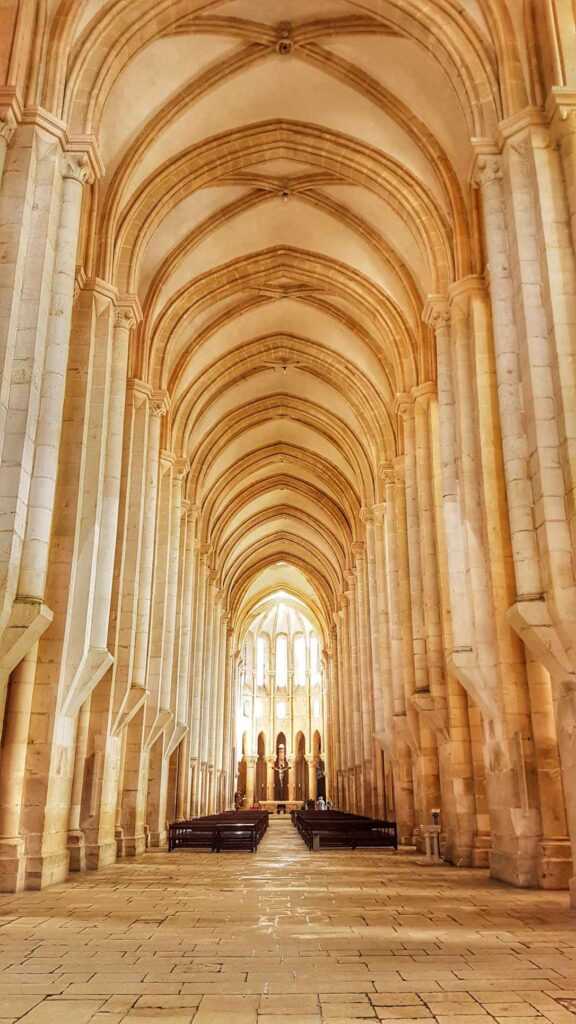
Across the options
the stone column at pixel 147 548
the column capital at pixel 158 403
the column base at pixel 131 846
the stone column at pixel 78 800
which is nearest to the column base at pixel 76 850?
the stone column at pixel 78 800

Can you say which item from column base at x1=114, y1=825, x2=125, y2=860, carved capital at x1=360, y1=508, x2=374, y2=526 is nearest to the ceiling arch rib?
carved capital at x1=360, y1=508, x2=374, y2=526

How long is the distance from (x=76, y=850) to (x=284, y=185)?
1511cm

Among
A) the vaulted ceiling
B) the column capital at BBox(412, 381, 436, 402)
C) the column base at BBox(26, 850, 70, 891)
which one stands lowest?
the column base at BBox(26, 850, 70, 891)

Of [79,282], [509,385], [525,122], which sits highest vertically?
[525,122]

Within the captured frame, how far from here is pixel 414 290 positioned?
65.0ft

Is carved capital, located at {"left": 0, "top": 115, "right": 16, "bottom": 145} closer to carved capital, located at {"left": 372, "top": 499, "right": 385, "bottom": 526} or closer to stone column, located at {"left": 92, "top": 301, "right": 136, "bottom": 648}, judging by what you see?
stone column, located at {"left": 92, "top": 301, "right": 136, "bottom": 648}

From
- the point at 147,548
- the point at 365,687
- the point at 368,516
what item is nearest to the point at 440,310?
the point at 147,548

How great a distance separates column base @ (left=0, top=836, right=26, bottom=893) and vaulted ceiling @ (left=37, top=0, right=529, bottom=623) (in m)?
9.58

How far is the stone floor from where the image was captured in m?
4.86

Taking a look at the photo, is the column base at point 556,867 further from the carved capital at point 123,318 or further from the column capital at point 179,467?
the column capital at point 179,467

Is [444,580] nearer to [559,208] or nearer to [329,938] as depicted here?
[559,208]

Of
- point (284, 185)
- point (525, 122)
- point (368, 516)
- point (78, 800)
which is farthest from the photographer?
point (368, 516)

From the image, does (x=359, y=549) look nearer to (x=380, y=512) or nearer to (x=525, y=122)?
(x=380, y=512)

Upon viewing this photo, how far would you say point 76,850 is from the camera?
44.0 feet
